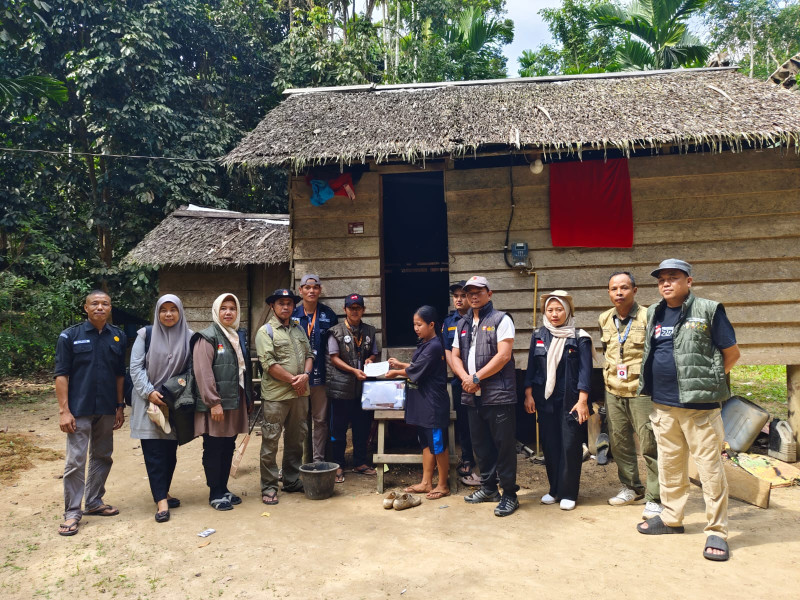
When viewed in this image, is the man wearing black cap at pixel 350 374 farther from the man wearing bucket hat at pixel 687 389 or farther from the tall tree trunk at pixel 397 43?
the tall tree trunk at pixel 397 43

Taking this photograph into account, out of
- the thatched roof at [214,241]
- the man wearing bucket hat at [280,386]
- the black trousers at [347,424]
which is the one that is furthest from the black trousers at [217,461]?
the thatched roof at [214,241]

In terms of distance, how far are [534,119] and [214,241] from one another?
5.99 m

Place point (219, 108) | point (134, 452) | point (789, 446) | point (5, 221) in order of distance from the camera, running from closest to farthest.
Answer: point (789, 446) → point (134, 452) → point (5, 221) → point (219, 108)

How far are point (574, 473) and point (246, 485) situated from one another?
10.7ft

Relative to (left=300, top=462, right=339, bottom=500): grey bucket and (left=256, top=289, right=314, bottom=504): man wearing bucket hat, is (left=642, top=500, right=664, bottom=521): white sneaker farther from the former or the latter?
(left=256, top=289, right=314, bottom=504): man wearing bucket hat

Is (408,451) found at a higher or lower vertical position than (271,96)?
lower

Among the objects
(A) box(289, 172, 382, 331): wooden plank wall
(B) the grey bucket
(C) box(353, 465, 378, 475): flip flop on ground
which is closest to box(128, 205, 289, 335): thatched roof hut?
(A) box(289, 172, 382, 331): wooden plank wall

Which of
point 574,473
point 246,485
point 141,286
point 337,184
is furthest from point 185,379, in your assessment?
point 141,286

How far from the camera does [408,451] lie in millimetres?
6867

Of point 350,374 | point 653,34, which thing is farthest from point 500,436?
point 653,34

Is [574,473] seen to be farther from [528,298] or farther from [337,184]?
[337,184]

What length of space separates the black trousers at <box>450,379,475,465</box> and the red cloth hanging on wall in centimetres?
205

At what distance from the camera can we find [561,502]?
4.86 m

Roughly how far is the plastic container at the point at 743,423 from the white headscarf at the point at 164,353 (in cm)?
617
